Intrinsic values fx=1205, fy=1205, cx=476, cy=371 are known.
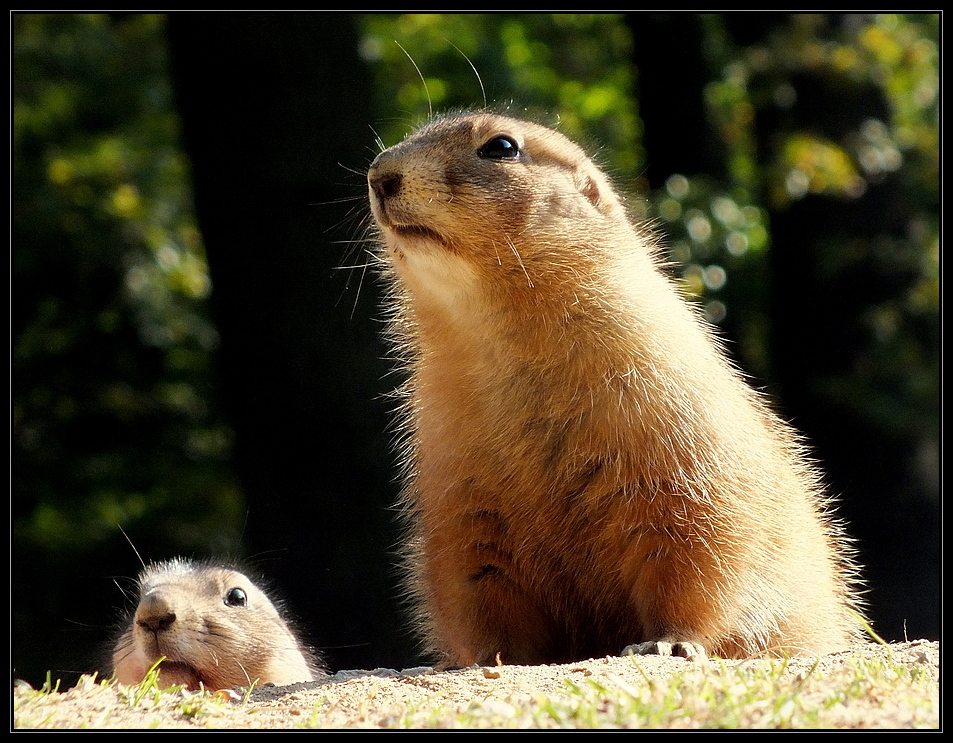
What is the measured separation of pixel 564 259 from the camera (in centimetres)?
566

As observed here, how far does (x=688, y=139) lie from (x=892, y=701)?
11.6m

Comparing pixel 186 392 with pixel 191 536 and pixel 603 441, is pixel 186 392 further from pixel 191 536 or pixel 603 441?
pixel 603 441

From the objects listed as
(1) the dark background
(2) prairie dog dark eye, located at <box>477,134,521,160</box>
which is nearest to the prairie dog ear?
(2) prairie dog dark eye, located at <box>477,134,521,160</box>

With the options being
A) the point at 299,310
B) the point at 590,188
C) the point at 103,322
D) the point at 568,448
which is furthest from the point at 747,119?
the point at 568,448

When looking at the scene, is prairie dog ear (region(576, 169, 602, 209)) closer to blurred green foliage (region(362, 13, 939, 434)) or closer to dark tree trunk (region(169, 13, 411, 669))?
blurred green foliage (region(362, 13, 939, 434))

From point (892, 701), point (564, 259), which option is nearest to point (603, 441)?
point (564, 259)

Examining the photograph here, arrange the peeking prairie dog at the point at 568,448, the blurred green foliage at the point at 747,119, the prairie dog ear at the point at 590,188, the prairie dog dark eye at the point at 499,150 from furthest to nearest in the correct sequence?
1. the blurred green foliage at the point at 747,119
2. the prairie dog ear at the point at 590,188
3. the prairie dog dark eye at the point at 499,150
4. the peeking prairie dog at the point at 568,448

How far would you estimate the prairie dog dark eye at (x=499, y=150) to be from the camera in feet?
19.0

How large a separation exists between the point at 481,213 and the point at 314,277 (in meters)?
4.38

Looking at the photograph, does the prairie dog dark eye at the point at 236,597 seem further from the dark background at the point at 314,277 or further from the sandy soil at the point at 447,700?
the sandy soil at the point at 447,700

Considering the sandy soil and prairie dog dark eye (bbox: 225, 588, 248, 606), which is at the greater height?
the sandy soil

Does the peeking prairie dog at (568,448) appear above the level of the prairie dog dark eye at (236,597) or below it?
above

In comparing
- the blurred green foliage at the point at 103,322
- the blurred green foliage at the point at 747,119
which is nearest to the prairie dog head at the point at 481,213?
the blurred green foliage at the point at 747,119

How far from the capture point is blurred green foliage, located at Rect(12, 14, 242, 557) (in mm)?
13750
